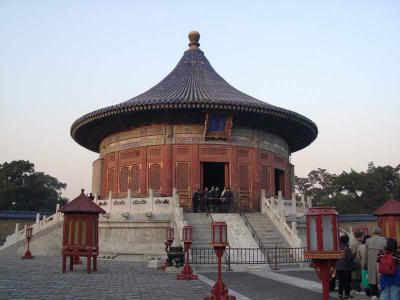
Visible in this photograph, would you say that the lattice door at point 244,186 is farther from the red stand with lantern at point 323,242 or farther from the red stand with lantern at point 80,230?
the red stand with lantern at point 323,242

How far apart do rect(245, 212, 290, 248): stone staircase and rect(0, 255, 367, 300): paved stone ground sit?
104 inches

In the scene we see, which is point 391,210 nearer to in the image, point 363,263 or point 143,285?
point 363,263

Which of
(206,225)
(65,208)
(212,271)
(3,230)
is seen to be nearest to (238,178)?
(206,225)

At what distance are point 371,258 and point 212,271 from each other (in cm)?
607

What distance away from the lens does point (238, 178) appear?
68.3 feet

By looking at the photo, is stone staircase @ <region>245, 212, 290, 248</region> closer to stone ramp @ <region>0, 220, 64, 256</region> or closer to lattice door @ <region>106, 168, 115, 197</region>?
lattice door @ <region>106, 168, 115, 197</region>

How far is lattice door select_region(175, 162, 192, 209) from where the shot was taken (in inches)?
789

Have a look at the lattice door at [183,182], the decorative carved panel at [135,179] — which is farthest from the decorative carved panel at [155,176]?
the lattice door at [183,182]

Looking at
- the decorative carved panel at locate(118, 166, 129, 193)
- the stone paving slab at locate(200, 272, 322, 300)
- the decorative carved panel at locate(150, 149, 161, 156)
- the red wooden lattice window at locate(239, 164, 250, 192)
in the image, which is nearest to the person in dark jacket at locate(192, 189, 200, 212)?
the red wooden lattice window at locate(239, 164, 250, 192)

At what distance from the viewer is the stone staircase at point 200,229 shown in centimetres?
1469

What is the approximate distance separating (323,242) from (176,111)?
1614 centimetres

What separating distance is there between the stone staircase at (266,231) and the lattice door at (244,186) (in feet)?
7.38

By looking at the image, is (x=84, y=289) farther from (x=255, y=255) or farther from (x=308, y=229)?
(x=255, y=255)

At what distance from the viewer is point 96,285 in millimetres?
9344
